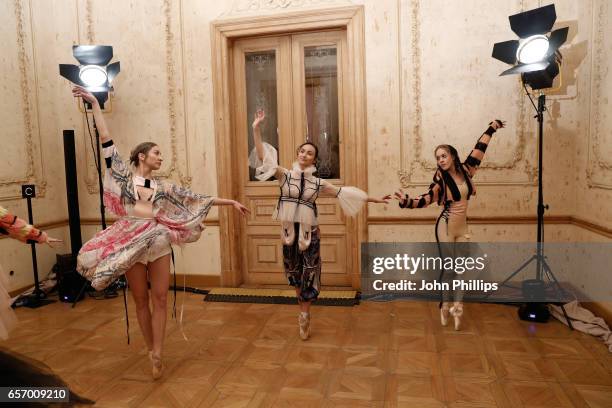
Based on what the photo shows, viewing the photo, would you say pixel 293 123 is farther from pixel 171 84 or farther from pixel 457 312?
pixel 457 312

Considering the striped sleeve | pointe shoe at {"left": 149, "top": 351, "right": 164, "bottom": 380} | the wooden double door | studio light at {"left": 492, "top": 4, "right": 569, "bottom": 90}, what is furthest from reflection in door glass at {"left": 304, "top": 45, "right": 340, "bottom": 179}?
pointe shoe at {"left": 149, "top": 351, "right": 164, "bottom": 380}

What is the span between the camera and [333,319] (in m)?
4.24

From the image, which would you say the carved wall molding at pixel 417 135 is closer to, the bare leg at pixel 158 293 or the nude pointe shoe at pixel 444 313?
the nude pointe shoe at pixel 444 313

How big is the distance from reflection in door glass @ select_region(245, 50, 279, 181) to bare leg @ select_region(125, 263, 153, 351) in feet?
8.08

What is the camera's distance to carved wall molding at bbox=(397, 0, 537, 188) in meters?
4.53

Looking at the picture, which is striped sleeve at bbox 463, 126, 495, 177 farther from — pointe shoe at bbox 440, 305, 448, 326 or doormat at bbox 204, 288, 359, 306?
doormat at bbox 204, 288, 359, 306

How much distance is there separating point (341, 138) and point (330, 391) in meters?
2.77

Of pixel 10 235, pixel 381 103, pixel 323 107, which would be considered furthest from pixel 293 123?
pixel 10 235

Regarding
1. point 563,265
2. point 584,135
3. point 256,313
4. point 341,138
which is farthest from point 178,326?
point 584,135

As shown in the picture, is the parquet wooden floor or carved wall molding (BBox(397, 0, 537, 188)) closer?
the parquet wooden floor

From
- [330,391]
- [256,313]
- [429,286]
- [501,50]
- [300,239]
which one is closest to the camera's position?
[330,391]

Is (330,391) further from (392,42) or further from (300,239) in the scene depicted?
(392,42)

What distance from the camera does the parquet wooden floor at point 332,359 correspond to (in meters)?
2.85

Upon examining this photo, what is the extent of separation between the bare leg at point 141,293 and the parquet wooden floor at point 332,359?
0.31 m
